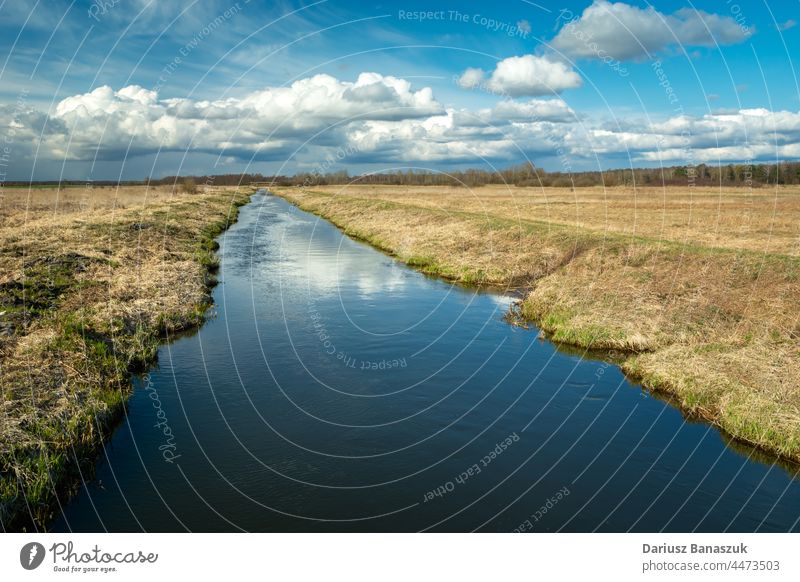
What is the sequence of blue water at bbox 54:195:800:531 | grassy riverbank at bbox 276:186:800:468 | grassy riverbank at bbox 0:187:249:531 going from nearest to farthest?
blue water at bbox 54:195:800:531 < grassy riverbank at bbox 0:187:249:531 < grassy riverbank at bbox 276:186:800:468

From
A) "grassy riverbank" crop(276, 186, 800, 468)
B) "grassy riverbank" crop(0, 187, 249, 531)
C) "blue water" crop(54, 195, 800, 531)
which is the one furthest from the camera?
"grassy riverbank" crop(276, 186, 800, 468)

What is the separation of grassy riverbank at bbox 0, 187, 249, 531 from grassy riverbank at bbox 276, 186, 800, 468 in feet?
50.6

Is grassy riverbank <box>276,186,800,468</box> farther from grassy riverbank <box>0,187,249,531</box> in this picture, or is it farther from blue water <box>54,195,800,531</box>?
grassy riverbank <box>0,187,249,531</box>

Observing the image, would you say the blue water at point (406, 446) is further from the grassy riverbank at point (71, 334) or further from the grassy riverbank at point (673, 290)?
the grassy riverbank at point (673, 290)

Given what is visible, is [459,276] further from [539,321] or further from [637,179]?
[637,179]

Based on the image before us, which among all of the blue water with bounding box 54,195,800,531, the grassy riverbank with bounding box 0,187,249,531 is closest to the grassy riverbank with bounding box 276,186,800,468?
the blue water with bounding box 54,195,800,531

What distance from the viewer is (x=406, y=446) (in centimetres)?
1421

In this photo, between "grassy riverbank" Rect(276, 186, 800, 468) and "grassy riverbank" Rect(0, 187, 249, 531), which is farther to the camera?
"grassy riverbank" Rect(276, 186, 800, 468)

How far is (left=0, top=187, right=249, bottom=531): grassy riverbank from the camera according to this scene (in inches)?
452

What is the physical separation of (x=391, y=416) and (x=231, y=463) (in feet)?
14.9

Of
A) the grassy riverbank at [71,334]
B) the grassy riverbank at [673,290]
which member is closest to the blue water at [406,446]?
the grassy riverbank at [71,334]

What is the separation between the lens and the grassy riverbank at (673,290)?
1623cm

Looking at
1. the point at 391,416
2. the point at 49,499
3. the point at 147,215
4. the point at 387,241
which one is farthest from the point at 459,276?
the point at 147,215

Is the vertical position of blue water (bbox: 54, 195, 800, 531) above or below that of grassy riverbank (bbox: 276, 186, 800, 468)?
below
